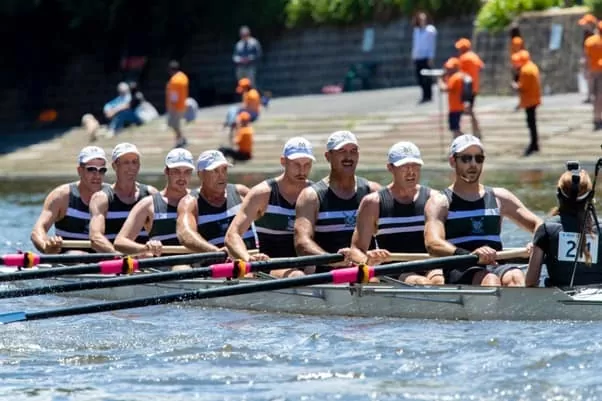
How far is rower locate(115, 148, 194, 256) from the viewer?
16.5 meters

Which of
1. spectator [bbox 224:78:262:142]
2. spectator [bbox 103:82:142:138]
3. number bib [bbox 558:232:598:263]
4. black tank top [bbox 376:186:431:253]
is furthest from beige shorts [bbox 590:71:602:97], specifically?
number bib [bbox 558:232:598:263]

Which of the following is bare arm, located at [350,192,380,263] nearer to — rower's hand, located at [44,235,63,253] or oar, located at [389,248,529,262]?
oar, located at [389,248,529,262]

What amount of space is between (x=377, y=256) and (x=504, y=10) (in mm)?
19352

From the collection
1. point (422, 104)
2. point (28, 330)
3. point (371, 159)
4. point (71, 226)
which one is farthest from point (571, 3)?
point (28, 330)

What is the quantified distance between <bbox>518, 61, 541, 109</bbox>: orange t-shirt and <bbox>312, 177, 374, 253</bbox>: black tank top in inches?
482

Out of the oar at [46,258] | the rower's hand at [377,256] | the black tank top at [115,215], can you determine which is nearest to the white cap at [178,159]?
Answer: the black tank top at [115,215]

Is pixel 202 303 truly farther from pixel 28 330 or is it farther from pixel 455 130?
pixel 455 130

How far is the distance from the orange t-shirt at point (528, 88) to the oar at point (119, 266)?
493 inches

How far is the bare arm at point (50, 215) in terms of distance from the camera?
17125mm

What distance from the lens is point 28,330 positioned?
14.6 metres

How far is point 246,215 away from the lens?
15516 mm

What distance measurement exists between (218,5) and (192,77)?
2.04 metres

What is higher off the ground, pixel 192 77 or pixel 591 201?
pixel 192 77

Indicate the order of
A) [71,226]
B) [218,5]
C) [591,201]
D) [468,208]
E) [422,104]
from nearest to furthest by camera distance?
[591,201], [468,208], [71,226], [422,104], [218,5]
